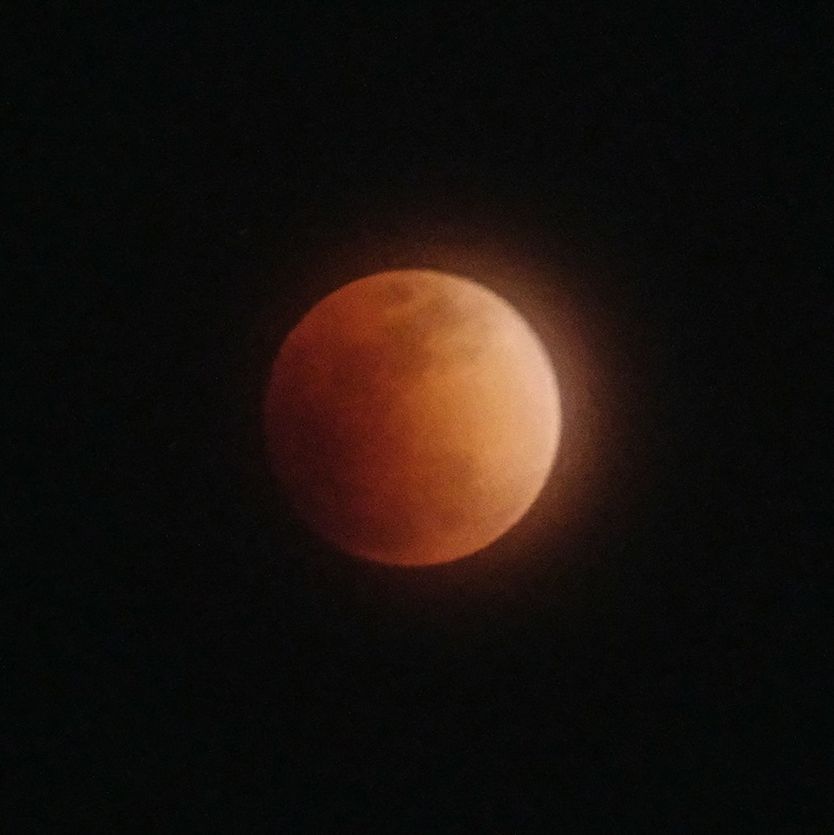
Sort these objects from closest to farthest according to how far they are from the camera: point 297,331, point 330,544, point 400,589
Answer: point 297,331
point 330,544
point 400,589

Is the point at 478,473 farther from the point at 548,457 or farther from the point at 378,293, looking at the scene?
the point at 378,293

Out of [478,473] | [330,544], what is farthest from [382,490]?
[330,544]

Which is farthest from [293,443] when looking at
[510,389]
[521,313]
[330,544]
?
[521,313]

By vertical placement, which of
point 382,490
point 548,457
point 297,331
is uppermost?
point 297,331

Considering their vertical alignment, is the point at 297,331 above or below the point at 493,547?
above

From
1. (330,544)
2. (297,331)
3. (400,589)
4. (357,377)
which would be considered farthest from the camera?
(400,589)

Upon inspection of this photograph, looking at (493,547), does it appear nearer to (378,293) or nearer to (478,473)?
(478,473)

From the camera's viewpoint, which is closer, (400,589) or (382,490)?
(382,490)
